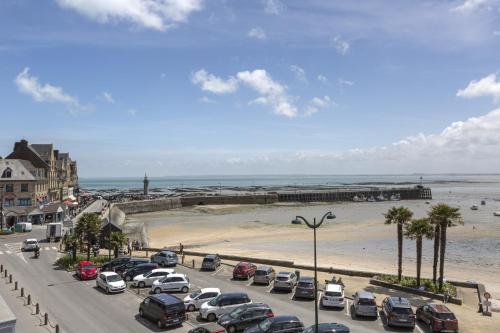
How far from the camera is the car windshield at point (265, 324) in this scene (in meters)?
23.3

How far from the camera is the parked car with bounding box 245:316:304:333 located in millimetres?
23203

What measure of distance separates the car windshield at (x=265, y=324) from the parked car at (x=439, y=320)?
9687 millimetres

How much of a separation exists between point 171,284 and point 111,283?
4.35 m

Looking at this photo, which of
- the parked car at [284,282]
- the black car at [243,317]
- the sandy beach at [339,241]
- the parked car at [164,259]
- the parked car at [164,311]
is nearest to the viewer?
the black car at [243,317]

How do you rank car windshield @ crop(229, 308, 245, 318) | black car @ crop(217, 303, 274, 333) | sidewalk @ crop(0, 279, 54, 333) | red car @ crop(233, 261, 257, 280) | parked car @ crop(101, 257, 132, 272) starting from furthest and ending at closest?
parked car @ crop(101, 257, 132, 272) → red car @ crop(233, 261, 257, 280) → car windshield @ crop(229, 308, 245, 318) → black car @ crop(217, 303, 274, 333) → sidewalk @ crop(0, 279, 54, 333)

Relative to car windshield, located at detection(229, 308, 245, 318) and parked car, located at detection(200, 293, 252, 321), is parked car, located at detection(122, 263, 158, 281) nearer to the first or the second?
parked car, located at detection(200, 293, 252, 321)

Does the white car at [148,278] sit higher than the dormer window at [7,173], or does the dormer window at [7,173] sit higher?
the dormer window at [7,173]

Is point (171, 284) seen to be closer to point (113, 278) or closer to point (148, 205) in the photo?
point (113, 278)

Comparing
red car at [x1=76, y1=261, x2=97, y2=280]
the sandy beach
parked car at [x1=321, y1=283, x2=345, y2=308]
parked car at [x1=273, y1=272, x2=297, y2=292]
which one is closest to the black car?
parked car at [x1=321, y1=283, x2=345, y2=308]

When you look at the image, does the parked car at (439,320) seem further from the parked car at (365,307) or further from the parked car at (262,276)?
the parked car at (262,276)

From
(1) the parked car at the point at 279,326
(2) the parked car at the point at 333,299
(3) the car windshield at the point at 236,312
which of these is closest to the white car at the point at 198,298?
(3) the car windshield at the point at 236,312

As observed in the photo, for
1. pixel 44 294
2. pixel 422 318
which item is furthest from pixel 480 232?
pixel 44 294

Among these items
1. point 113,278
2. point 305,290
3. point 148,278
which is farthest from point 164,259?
point 305,290

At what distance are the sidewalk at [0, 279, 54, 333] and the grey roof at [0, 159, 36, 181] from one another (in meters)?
46.3
